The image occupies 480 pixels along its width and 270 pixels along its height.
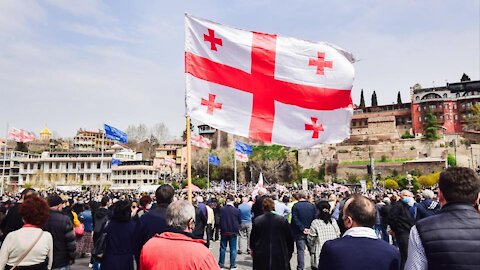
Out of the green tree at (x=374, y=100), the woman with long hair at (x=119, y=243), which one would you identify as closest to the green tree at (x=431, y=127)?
the green tree at (x=374, y=100)

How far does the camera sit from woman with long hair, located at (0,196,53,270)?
4574mm

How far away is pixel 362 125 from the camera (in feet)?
346

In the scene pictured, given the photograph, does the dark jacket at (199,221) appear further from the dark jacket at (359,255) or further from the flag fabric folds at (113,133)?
the flag fabric folds at (113,133)

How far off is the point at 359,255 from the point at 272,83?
5.36 m

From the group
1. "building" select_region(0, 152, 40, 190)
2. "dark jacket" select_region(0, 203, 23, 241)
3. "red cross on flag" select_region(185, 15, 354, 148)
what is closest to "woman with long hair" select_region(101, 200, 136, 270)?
"dark jacket" select_region(0, 203, 23, 241)

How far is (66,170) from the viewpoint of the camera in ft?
317

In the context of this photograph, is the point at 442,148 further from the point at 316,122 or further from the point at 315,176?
the point at 316,122

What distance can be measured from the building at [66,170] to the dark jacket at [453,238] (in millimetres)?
95328

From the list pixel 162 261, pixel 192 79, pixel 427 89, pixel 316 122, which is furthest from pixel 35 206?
pixel 427 89

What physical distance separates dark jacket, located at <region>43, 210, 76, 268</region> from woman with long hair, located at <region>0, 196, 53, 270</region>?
2.36 ft

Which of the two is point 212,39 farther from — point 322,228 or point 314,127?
point 322,228

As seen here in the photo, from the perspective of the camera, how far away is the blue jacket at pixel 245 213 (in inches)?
503

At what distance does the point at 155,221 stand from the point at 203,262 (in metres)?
2.22

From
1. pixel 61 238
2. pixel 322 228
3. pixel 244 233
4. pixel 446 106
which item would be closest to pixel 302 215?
pixel 322 228
